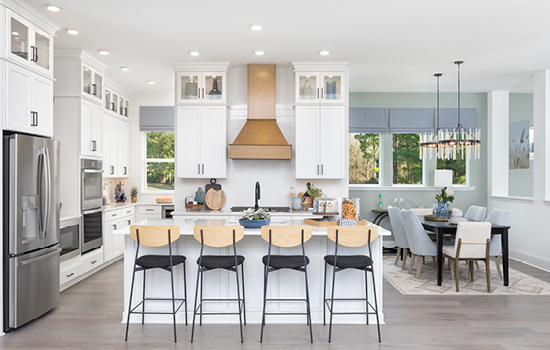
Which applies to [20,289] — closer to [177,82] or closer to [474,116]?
Answer: [177,82]

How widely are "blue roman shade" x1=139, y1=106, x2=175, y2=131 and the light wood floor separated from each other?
149 inches

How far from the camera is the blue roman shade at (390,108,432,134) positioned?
7.38 m

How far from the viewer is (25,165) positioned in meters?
3.46

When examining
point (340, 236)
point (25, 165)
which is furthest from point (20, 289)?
point (340, 236)

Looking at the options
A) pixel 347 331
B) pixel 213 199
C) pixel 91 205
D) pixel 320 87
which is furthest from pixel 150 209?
pixel 347 331

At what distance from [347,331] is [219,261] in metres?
1.26

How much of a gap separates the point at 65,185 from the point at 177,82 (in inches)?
79.7

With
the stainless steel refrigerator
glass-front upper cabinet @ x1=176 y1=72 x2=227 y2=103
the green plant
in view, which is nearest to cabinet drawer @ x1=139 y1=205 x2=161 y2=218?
glass-front upper cabinet @ x1=176 y1=72 x2=227 y2=103

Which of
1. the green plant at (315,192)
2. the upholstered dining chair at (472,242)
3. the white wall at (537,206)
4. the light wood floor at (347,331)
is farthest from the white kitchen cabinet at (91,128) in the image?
the white wall at (537,206)

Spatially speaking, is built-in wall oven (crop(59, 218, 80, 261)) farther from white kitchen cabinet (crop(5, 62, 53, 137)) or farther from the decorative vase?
the decorative vase

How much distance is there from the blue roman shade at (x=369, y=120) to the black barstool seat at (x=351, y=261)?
428 cm

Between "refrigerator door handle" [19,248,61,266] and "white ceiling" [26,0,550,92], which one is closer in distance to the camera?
"refrigerator door handle" [19,248,61,266]

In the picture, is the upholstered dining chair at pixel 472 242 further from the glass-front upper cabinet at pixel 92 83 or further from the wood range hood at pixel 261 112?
the glass-front upper cabinet at pixel 92 83

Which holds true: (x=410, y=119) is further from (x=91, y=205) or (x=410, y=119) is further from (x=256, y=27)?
(x=91, y=205)
